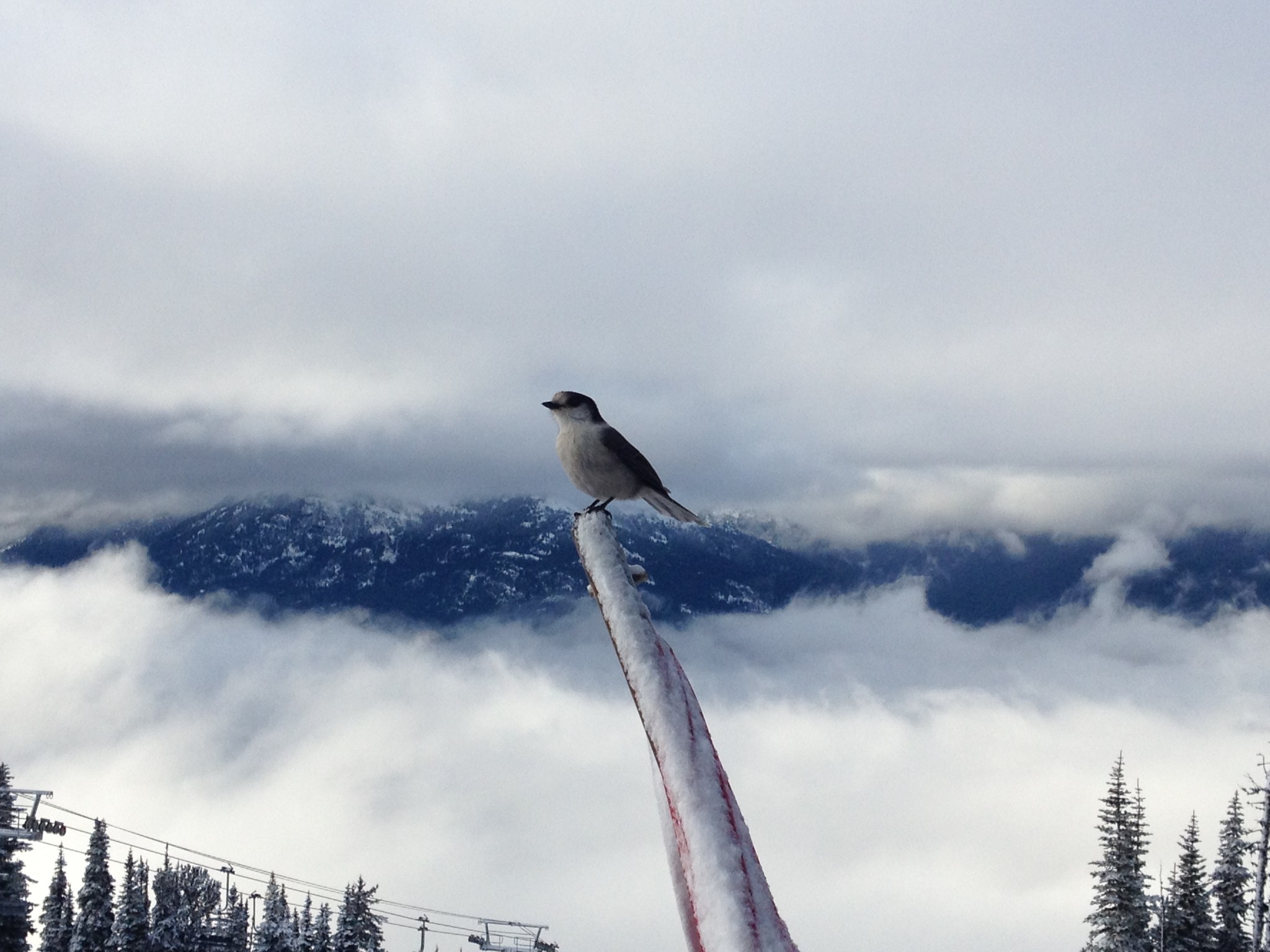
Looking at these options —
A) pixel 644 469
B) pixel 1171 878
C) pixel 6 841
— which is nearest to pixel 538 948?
pixel 6 841

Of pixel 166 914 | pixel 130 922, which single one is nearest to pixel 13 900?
pixel 130 922

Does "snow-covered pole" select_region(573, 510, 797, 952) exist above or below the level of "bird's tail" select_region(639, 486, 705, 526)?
below

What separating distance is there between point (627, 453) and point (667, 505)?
844 millimetres

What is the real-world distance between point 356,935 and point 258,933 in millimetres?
8131

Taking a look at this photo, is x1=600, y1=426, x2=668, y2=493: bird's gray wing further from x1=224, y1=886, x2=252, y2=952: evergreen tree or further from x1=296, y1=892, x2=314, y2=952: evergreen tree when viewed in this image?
x1=224, y1=886, x2=252, y2=952: evergreen tree

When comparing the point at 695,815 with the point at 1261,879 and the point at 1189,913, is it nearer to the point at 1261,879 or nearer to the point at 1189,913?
the point at 1261,879

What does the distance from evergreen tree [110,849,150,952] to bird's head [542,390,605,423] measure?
2365 inches

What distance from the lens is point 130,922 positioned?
57312 mm

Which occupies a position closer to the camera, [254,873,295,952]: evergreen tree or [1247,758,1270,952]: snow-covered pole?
[1247,758,1270,952]: snow-covered pole

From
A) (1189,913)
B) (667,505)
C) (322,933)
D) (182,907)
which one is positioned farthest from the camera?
(182,907)

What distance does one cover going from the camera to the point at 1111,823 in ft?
135

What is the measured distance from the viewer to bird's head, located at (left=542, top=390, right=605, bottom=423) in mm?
8914

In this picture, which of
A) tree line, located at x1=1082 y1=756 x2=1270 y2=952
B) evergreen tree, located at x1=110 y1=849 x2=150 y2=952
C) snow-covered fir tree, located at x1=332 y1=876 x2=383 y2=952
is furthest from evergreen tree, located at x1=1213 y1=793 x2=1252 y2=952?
evergreen tree, located at x1=110 y1=849 x2=150 y2=952

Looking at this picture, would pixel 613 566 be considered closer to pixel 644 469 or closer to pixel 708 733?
pixel 708 733
